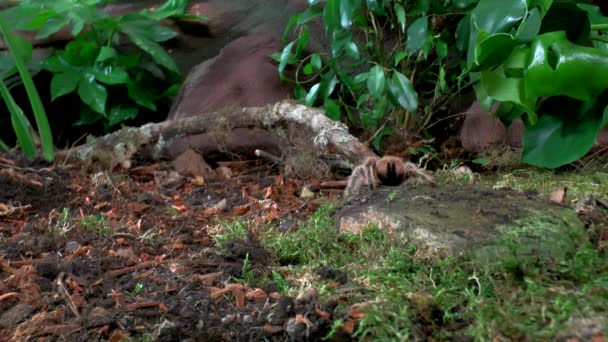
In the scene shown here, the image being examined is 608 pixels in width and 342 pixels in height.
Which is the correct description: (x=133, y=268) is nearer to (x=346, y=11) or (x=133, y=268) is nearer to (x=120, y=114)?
(x=346, y=11)

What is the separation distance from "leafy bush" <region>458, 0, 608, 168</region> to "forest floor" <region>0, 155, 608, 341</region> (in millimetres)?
489

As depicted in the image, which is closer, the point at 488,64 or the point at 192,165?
the point at 488,64

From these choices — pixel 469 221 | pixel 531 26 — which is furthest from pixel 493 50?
pixel 469 221

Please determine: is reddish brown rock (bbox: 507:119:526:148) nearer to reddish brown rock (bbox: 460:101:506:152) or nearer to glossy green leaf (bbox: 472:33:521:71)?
reddish brown rock (bbox: 460:101:506:152)

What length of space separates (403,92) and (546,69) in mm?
1089

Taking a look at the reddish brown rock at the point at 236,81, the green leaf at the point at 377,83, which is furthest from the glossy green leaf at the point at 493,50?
the reddish brown rock at the point at 236,81

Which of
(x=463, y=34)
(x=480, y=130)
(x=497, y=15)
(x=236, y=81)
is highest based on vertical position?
(x=497, y=15)

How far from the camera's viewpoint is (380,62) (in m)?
3.35

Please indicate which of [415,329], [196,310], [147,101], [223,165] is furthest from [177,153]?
[415,329]

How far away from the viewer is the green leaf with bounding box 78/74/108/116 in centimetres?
362

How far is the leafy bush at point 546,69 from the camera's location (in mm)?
1750

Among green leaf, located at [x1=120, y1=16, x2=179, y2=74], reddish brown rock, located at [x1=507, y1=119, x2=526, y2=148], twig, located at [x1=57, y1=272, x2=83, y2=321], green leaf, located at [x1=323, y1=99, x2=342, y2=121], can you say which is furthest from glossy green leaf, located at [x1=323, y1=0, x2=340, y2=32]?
twig, located at [x1=57, y1=272, x2=83, y2=321]

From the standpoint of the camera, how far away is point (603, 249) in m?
1.26

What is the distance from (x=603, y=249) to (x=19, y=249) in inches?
51.7
